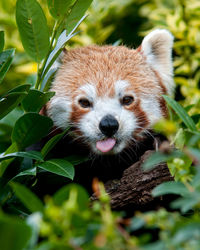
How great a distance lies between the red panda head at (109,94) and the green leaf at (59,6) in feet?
2.56

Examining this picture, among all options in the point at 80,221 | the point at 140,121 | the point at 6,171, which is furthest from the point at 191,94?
the point at 80,221

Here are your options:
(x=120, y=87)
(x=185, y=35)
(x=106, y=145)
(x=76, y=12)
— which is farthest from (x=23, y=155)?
(x=185, y=35)

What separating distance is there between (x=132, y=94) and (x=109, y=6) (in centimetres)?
211

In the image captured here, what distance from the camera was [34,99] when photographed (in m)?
2.05

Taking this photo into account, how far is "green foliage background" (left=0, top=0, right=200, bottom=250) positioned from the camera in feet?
3.04

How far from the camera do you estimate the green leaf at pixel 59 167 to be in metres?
1.92

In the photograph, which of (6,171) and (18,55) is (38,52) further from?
(18,55)

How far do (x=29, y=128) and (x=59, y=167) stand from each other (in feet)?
0.76

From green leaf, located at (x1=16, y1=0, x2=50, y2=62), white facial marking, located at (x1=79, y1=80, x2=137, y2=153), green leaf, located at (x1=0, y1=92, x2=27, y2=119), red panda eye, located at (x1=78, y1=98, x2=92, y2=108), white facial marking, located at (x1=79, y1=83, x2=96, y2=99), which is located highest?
green leaf, located at (x1=16, y1=0, x2=50, y2=62)

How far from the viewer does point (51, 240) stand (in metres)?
0.93

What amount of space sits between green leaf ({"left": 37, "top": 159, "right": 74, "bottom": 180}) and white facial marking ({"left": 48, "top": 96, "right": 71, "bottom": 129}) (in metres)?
0.88

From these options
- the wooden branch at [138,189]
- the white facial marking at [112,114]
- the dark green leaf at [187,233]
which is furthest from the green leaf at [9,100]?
the dark green leaf at [187,233]

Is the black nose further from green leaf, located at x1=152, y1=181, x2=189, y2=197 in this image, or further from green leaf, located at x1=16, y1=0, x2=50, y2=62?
green leaf, located at x1=152, y1=181, x2=189, y2=197

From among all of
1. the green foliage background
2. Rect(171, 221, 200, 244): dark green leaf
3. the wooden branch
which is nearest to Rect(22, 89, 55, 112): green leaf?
the green foliage background
